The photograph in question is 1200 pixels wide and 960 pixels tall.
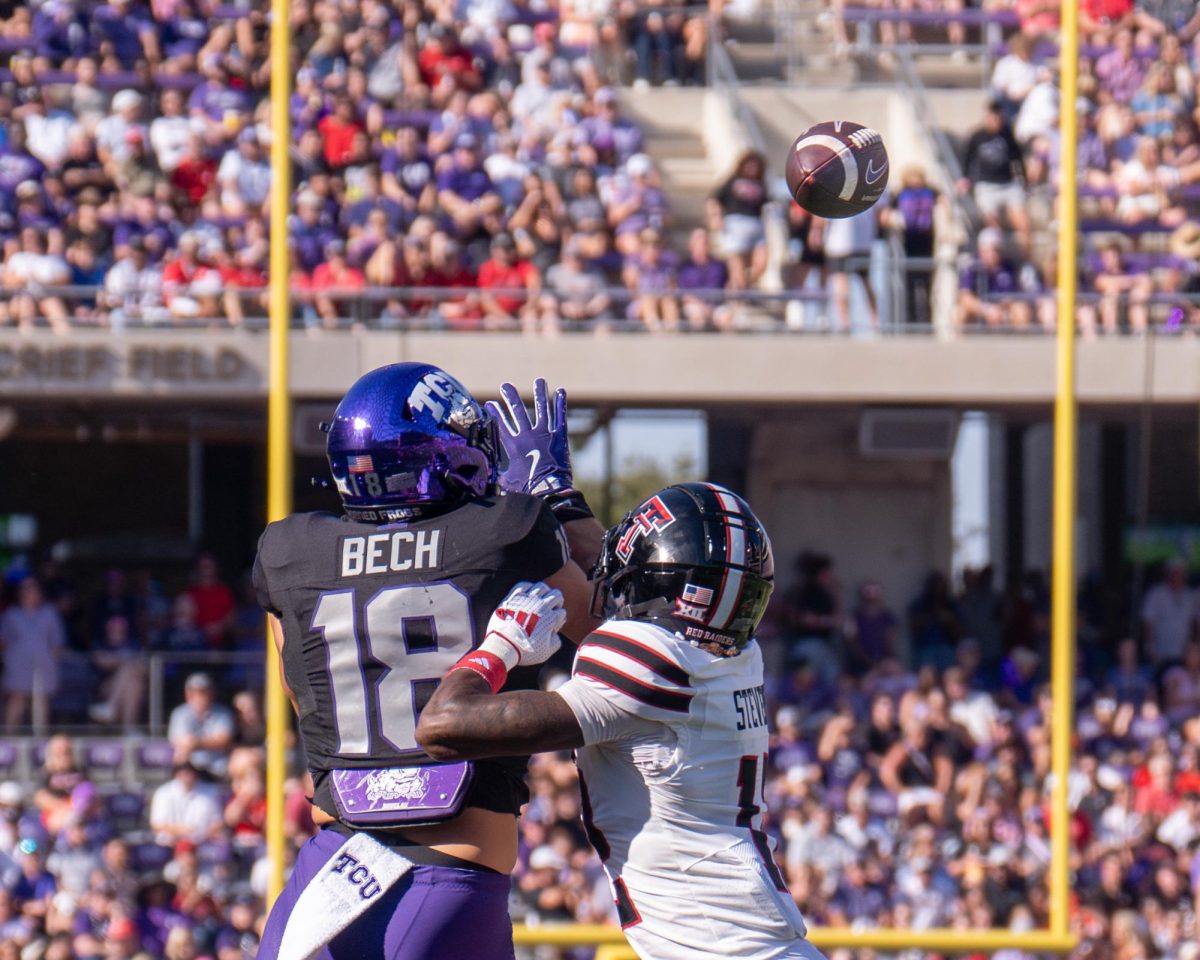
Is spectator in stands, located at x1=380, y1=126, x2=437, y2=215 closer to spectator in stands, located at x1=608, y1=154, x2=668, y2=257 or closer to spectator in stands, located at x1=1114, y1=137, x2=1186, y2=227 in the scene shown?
spectator in stands, located at x1=608, y1=154, x2=668, y2=257

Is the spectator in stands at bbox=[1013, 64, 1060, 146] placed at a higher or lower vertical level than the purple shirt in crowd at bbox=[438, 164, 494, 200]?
higher

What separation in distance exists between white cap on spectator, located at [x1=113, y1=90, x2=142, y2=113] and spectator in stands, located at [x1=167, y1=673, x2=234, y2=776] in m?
3.44

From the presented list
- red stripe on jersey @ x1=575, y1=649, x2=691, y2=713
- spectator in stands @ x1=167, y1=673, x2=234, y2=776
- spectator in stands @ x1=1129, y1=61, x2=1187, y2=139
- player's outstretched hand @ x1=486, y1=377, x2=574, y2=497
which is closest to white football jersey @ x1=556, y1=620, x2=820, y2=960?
red stripe on jersey @ x1=575, y1=649, x2=691, y2=713

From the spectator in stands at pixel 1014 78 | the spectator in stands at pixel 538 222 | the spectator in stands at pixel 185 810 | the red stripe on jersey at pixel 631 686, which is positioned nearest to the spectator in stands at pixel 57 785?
the spectator in stands at pixel 185 810

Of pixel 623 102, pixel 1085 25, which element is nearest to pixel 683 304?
pixel 623 102

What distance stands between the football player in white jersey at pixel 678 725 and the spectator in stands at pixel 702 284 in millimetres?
7659

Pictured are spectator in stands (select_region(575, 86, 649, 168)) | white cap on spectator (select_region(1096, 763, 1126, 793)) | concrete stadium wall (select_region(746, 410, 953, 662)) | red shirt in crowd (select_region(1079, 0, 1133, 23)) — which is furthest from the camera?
concrete stadium wall (select_region(746, 410, 953, 662))

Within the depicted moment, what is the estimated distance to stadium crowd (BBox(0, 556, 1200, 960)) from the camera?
8.53 m

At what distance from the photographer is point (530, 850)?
8883 mm

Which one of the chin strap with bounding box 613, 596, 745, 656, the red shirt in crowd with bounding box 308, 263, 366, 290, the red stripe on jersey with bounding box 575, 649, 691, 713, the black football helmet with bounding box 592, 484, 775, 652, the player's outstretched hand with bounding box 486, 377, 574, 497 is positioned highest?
the red shirt in crowd with bounding box 308, 263, 366, 290

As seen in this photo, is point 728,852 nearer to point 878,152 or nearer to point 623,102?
point 878,152

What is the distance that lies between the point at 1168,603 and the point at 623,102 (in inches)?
190

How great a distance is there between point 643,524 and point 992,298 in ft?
26.5

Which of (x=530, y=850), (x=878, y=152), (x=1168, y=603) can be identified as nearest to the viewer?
(x=878, y=152)
